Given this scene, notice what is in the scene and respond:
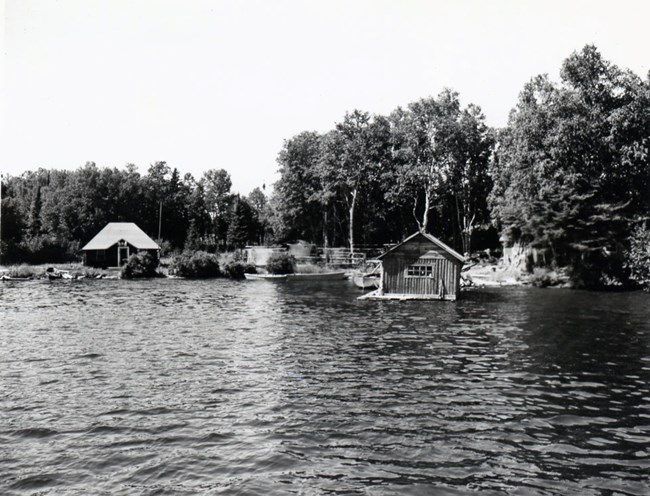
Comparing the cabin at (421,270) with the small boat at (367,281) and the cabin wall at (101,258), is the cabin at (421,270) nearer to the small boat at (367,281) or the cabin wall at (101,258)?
the small boat at (367,281)

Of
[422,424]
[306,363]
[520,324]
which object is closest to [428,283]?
[520,324]

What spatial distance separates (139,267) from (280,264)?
51.5ft

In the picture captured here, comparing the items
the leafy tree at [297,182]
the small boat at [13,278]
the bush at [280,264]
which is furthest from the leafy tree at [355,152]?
the small boat at [13,278]

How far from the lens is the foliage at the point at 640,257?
4881 cm

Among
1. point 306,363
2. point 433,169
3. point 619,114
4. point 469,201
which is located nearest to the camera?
point 306,363

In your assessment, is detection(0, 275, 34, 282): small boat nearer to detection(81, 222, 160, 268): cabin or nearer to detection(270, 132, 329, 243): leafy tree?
detection(81, 222, 160, 268): cabin

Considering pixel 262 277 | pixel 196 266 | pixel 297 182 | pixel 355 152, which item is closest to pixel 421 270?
pixel 262 277

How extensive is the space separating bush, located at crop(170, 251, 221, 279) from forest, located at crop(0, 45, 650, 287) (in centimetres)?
2098

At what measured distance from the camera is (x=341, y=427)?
13.3 meters

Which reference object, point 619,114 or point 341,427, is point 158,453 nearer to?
point 341,427

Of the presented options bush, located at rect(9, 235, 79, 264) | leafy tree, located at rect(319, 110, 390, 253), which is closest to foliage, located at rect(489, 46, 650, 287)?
leafy tree, located at rect(319, 110, 390, 253)

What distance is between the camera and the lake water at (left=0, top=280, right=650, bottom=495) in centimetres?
1067

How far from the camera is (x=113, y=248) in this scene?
238ft

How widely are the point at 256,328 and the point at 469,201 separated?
2262 inches
